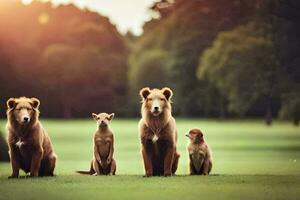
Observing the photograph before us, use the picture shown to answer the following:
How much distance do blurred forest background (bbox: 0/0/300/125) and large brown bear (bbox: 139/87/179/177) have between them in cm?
2869

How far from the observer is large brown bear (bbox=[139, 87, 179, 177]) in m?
17.2

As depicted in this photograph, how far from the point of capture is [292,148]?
32.6 metres

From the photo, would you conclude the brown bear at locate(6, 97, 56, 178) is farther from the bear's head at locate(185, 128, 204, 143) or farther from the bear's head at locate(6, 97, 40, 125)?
the bear's head at locate(185, 128, 204, 143)

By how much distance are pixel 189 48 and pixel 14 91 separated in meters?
18.2

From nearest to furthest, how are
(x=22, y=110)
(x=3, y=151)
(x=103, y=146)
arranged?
(x=22, y=110) → (x=103, y=146) → (x=3, y=151)

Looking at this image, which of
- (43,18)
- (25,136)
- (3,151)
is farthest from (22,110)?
(43,18)

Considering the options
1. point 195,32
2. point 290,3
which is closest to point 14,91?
point 195,32

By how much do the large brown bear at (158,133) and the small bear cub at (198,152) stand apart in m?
0.40

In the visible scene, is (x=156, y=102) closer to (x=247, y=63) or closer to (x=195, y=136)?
(x=195, y=136)

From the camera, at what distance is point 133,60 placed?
93.9 m

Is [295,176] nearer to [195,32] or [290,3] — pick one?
[290,3]

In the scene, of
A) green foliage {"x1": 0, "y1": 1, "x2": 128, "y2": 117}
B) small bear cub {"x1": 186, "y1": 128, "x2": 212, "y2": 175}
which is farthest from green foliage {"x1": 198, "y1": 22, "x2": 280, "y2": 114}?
green foliage {"x1": 0, "y1": 1, "x2": 128, "y2": 117}

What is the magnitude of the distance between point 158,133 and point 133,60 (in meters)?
76.9

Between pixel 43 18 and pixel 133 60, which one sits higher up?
pixel 43 18
